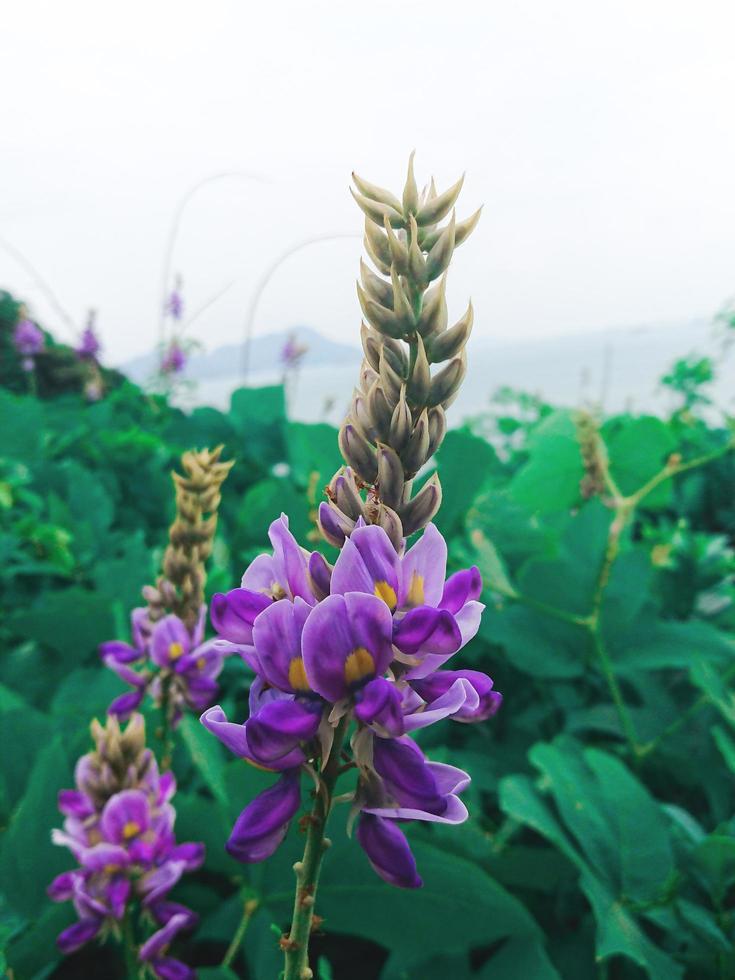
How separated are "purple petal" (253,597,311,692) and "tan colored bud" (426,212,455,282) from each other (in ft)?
0.76

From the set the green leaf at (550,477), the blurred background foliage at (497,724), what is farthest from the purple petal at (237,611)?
the green leaf at (550,477)

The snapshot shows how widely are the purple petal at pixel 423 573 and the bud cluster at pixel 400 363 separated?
0.02 m

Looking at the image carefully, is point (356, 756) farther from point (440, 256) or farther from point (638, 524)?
point (638, 524)

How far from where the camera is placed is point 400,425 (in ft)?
1.54

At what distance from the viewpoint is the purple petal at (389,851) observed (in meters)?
0.47

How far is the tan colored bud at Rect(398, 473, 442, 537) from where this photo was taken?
1.61 feet

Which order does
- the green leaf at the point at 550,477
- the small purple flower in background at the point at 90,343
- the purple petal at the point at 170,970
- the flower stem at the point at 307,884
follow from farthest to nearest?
1. the small purple flower in background at the point at 90,343
2. the green leaf at the point at 550,477
3. the purple petal at the point at 170,970
4. the flower stem at the point at 307,884

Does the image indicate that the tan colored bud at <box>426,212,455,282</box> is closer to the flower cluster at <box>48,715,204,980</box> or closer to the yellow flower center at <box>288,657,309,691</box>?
the yellow flower center at <box>288,657,309,691</box>

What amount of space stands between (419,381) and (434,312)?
0.15 feet

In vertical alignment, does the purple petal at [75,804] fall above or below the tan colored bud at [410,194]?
below

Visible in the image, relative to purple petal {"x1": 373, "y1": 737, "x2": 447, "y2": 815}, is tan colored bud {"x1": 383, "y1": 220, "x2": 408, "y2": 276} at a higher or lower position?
higher

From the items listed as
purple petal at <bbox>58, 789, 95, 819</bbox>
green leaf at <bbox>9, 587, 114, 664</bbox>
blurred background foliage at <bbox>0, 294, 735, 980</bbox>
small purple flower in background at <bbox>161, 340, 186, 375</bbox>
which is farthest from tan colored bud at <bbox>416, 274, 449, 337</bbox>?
small purple flower in background at <bbox>161, 340, 186, 375</bbox>

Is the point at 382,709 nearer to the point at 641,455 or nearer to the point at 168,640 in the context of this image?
the point at 168,640

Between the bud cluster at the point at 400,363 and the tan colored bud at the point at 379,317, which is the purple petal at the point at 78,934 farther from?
the tan colored bud at the point at 379,317
